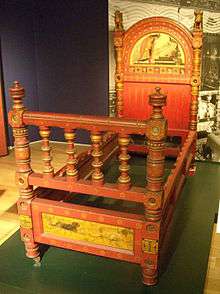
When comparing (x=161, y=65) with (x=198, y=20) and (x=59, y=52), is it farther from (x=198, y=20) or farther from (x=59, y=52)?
(x=59, y=52)

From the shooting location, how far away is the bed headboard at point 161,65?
4.49m

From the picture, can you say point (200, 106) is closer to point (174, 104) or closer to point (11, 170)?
point (174, 104)

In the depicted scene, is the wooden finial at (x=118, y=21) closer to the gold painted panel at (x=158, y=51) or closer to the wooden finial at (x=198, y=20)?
the gold painted panel at (x=158, y=51)

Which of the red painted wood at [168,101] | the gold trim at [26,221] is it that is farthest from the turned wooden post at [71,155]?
the red painted wood at [168,101]

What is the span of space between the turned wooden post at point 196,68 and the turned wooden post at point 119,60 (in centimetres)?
96

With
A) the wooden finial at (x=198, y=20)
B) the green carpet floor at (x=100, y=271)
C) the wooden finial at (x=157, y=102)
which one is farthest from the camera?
the wooden finial at (x=198, y=20)

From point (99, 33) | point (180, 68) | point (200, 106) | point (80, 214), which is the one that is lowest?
point (80, 214)

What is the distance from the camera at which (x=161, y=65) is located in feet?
15.2

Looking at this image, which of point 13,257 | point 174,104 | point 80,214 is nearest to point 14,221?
point 13,257

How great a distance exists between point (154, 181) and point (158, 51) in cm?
280

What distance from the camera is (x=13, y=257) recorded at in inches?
113

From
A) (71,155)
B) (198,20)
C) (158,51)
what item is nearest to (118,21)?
(158,51)

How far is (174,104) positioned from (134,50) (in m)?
0.89

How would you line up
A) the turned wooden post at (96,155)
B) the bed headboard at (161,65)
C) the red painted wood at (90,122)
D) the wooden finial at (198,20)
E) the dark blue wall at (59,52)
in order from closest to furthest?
the red painted wood at (90,122)
the turned wooden post at (96,155)
the wooden finial at (198,20)
the bed headboard at (161,65)
the dark blue wall at (59,52)
